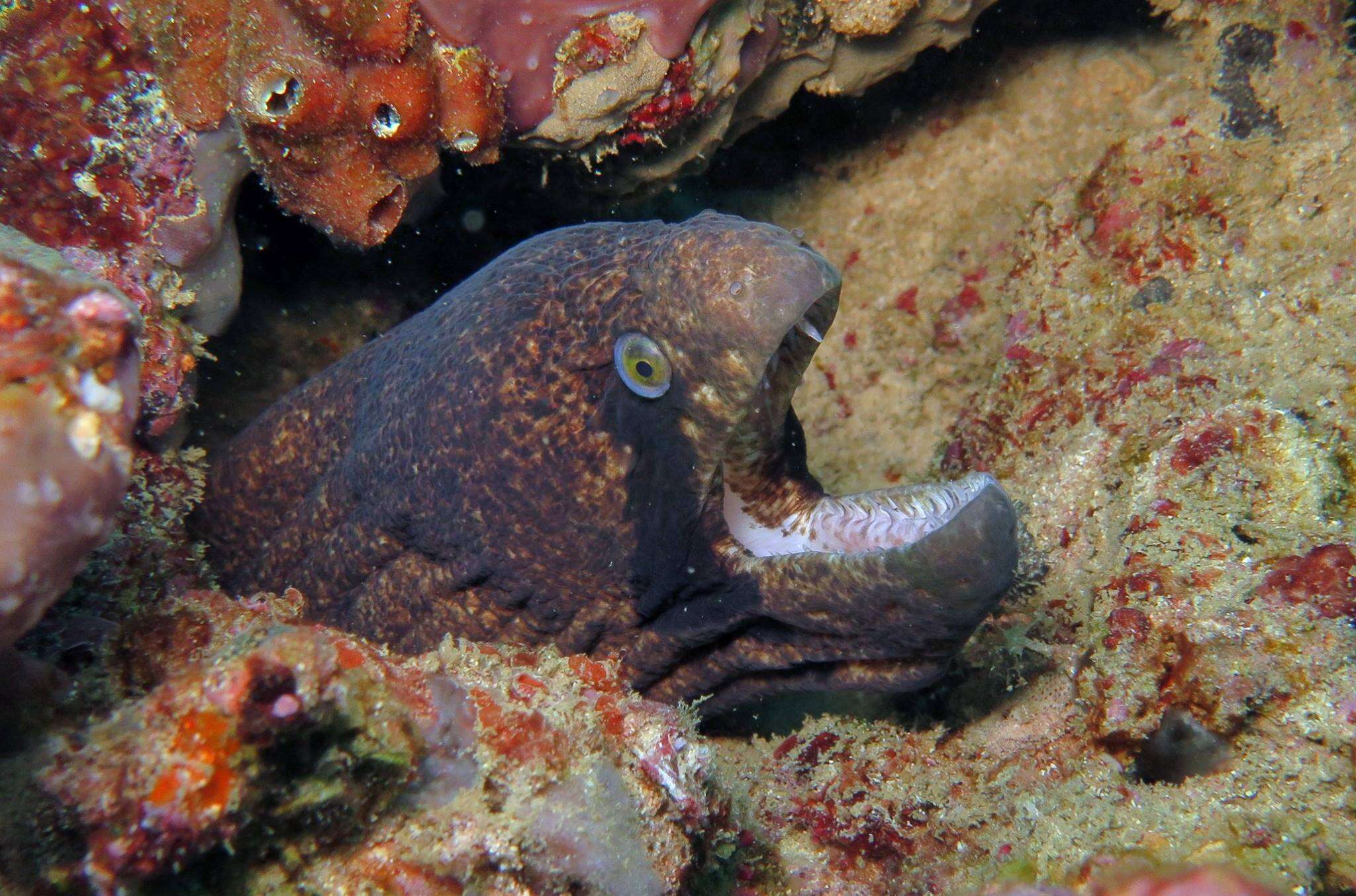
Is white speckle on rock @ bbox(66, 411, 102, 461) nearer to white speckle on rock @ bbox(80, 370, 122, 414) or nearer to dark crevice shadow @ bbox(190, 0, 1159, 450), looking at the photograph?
white speckle on rock @ bbox(80, 370, 122, 414)

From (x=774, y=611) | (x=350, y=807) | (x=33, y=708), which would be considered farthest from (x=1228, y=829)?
(x=33, y=708)

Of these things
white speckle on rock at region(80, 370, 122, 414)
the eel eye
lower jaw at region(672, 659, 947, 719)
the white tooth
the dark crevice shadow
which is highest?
the dark crevice shadow

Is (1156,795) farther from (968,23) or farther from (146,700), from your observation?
(968,23)

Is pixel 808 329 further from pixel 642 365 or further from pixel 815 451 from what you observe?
pixel 815 451

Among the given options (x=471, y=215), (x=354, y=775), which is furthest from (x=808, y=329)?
(x=471, y=215)

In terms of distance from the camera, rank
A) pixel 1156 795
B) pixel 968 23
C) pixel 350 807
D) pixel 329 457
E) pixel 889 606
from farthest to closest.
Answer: pixel 968 23, pixel 329 457, pixel 889 606, pixel 1156 795, pixel 350 807

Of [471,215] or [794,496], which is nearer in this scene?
[794,496]

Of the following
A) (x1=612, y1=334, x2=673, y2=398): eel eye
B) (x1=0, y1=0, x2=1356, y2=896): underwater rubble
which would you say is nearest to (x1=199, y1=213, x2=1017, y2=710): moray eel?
(x1=612, y1=334, x2=673, y2=398): eel eye
